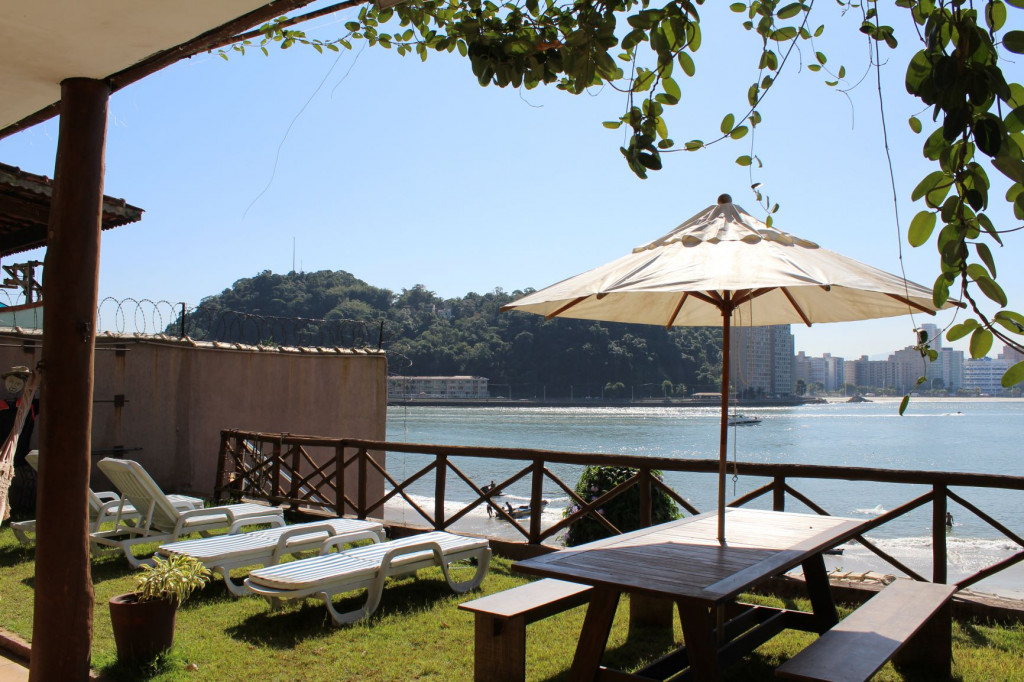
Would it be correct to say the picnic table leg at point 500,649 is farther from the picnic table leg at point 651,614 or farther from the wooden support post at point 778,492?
the wooden support post at point 778,492

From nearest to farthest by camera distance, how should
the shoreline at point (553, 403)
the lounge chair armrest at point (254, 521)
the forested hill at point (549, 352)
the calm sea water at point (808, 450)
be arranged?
the lounge chair armrest at point (254, 521) < the calm sea water at point (808, 450) < the forested hill at point (549, 352) < the shoreline at point (553, 403)

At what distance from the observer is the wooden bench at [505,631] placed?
11.8 feet

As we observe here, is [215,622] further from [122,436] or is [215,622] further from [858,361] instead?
[858,361]

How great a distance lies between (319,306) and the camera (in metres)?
68.2

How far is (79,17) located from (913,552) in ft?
104

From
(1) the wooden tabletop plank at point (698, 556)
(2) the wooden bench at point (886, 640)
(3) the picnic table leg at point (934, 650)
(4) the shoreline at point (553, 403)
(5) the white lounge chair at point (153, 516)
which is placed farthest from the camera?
(4) the shoreline at point (553, 403)

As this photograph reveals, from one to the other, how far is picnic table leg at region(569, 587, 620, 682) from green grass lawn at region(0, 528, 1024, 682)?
711 millimetres

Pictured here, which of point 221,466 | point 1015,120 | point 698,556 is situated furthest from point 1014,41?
point 221,466

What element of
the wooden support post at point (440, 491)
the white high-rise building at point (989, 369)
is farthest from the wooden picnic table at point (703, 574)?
the wooden support post at point (440, 491)

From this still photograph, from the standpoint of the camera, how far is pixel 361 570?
504 cm

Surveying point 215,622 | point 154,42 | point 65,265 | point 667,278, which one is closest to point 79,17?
point 154,42

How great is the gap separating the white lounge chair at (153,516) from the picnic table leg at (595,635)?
13.8 feet

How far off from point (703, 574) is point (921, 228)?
2.14 metres

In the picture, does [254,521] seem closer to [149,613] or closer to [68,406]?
[149,613]
